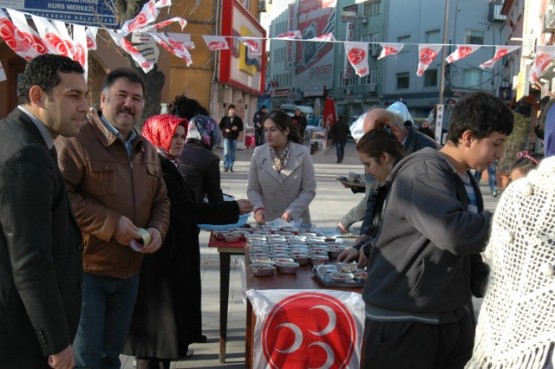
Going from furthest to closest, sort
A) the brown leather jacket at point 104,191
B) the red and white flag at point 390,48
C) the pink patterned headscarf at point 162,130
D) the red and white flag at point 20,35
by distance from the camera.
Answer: the red and white flag at point 390,48
the red and white flag at point 20,35
the pink patterned headscarf at point 162,130
the brown leather jacket at point 104,191

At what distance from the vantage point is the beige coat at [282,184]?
17.7 feet

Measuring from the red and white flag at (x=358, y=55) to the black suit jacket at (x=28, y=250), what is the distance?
36.9ft

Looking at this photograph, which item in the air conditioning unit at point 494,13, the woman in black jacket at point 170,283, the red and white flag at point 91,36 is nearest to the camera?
the woman in black jacket at point 170,283

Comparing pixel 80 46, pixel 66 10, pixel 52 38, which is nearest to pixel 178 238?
pixel 52 38

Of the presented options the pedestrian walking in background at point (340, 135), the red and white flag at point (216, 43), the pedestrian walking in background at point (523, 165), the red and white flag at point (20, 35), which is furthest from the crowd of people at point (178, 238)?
the pedestrian walking in background at point (340, 135)

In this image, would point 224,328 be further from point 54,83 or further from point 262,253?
point 54,83

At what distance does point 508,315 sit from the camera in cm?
181

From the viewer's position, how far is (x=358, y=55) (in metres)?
13.1

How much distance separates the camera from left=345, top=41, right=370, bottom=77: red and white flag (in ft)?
42.9

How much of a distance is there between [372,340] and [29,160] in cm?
145

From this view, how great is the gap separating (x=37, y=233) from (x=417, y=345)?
4.72ft

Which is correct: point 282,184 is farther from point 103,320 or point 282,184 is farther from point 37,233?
point 37,233

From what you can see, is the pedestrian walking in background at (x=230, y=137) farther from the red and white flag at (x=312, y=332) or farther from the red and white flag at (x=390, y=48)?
the red and white flag at (x=312, y=332)

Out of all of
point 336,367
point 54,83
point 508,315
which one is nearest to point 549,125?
point 508,315
